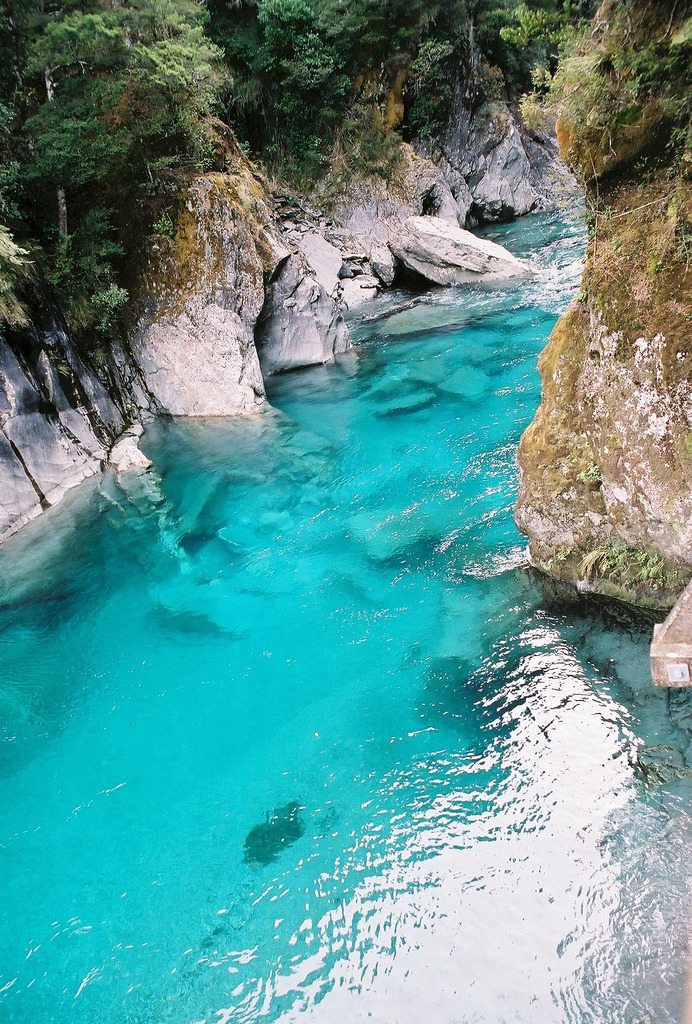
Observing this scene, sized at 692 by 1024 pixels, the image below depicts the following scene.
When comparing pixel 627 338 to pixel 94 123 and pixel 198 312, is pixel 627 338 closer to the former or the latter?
pixel 198 312

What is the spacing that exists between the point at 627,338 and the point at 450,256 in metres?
17.1

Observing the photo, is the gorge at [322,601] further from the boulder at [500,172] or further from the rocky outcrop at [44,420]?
the boulder at [500,172]

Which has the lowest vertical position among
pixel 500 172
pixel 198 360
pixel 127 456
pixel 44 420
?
pixel 127 456

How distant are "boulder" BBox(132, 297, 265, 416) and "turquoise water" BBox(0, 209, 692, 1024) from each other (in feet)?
16.0

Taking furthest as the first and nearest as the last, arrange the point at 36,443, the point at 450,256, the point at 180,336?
the point at 450,256 → the point at 180,336 → the point at 36,443

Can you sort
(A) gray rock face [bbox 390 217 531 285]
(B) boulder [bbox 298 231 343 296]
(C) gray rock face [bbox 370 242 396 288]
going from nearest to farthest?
(B) boulder [bbox 298 231 343 296], (A) gray rock face [bbox 390 217 531 285], (C) gray rock face [bbox 370 242 396 288]

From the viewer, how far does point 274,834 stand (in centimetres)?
548

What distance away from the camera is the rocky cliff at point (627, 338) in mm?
5043

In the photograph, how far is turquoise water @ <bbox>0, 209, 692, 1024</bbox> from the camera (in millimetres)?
4367

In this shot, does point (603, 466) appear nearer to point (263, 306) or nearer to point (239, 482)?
point (239, 482)

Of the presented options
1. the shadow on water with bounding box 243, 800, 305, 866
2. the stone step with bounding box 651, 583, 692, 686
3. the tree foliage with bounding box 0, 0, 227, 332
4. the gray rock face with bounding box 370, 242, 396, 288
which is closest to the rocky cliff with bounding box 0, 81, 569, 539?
the tree foliage with bounding box 0, 0, 227, 332

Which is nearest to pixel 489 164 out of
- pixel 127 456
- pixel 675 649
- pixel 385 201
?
pixel 385 201

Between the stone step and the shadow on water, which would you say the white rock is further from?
the shadow on water

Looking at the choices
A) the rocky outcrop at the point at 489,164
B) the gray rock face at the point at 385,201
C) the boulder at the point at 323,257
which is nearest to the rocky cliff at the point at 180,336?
the boulder at the point at 323,257
